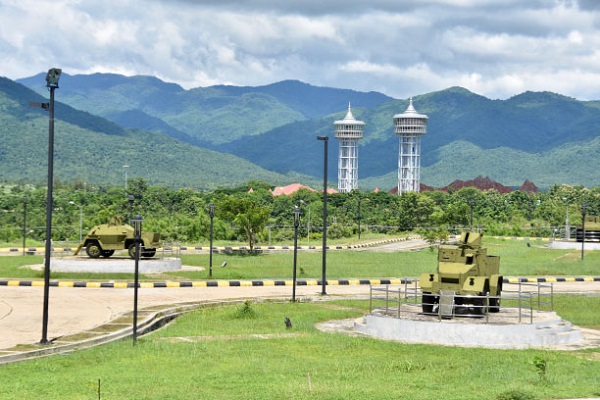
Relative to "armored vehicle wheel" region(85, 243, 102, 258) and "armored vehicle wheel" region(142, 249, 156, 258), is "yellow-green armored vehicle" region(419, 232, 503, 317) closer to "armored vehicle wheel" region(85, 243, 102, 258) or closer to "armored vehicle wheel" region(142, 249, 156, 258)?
"armored vehicle wheel" region(142, 249, 156, 258)

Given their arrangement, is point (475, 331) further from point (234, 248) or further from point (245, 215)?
point (234, 248)

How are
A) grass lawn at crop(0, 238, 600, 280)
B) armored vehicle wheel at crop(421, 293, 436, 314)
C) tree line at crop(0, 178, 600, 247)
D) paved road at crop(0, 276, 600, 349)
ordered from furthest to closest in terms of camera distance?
tree line at crop(0, 178, 600, 247) → grass lawn at crop(0, 238, 600, 280) → armored vehicle wheel at crop(421, 293, 436, 314) → paved road at crop(0, 276, 600, 349)

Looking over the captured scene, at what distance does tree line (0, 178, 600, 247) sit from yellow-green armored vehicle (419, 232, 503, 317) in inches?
1727

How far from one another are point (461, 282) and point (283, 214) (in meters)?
101

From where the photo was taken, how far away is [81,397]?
62.4 ft

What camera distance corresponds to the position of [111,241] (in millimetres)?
56531

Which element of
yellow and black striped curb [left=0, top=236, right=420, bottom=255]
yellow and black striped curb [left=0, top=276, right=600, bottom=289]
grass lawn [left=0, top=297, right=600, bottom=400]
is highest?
yellow and black striped curb [left=0, top=236, right=420, bottom=255]

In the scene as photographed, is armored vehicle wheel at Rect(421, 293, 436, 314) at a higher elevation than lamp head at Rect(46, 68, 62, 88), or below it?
below

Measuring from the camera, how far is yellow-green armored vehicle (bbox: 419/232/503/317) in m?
30.9

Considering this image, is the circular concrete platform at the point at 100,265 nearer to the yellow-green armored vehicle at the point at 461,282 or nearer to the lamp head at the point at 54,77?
the yellow-green armored vehicle at the point at 461,282

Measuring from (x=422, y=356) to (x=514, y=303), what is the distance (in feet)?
57.0

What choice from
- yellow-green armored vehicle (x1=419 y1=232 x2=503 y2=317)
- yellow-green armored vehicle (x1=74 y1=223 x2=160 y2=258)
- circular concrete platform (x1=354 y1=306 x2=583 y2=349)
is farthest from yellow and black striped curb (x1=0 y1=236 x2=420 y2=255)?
circular concrete platform (x1=354 y1=306 x2=583 y2=349)

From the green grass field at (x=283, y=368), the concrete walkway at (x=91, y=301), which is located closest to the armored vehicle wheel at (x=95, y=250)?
the concrete walkway at (x=91, y=301)

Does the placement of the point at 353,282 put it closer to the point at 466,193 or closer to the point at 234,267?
the point at 234,267
